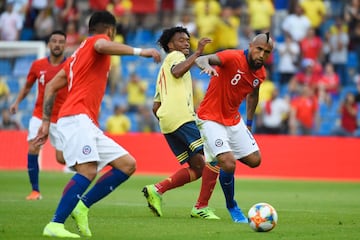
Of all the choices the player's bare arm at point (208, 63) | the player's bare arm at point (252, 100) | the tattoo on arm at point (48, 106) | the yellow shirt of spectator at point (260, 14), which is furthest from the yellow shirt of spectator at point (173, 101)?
the yellow shirt of spectator at point (260, 14)

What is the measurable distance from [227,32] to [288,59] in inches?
83.1

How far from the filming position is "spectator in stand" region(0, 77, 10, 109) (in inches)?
1086

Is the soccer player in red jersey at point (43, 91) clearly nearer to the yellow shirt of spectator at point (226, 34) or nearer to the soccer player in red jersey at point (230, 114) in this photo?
the soccer player in red jersey at point (230, 114)

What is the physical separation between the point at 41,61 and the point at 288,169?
9.82 metres

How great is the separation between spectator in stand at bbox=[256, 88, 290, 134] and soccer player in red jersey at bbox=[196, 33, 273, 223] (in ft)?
45.0

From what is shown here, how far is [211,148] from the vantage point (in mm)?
12820

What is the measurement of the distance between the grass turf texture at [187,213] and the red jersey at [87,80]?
142 centimetres

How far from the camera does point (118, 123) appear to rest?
→ 90.2 feet

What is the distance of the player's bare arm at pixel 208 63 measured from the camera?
11876mm

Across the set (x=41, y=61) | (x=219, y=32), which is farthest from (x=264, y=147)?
(x=41, y=61)

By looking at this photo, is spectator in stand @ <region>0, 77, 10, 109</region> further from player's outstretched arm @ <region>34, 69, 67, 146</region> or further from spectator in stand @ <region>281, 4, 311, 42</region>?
player's outstretched arm @ <region>34, 69, 67, 146</region>

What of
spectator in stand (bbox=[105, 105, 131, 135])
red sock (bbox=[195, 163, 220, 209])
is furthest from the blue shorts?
spectator in stand (bbox=[105, 105, 131, 135])

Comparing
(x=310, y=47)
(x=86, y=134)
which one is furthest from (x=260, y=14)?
(x=86, y=134)

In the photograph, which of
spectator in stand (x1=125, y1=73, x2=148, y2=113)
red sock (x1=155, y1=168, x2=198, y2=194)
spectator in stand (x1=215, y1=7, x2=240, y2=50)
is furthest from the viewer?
spectator in stand (x1=125, y1=73, x2=148, y2=113)
